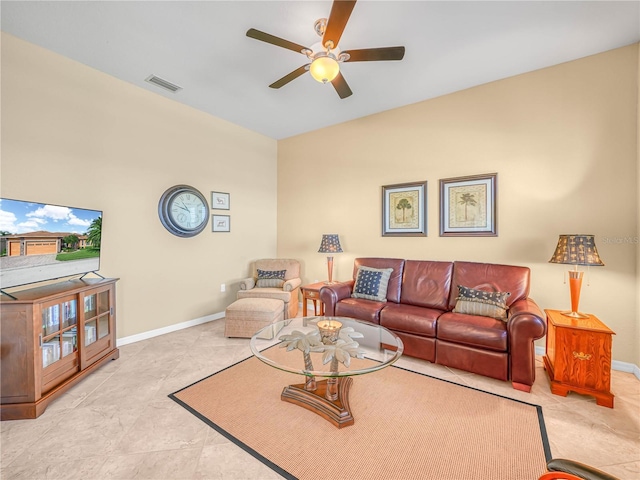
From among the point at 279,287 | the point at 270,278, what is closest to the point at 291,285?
the point at 279,287

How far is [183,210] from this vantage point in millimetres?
3766

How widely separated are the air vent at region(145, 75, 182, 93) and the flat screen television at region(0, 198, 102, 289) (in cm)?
162

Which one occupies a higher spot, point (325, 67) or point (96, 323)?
point (325, 67)

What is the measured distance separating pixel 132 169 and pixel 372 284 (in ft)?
10.5

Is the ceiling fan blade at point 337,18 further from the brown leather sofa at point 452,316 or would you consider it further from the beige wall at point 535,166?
the brown leather sofa at point 452,316

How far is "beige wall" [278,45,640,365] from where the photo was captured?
2.63 m

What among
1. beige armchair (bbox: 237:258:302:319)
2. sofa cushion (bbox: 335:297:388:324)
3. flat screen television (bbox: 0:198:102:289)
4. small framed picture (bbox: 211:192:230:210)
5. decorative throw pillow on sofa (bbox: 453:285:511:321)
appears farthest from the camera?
small framed picture (bbox: 211:192:230:210)

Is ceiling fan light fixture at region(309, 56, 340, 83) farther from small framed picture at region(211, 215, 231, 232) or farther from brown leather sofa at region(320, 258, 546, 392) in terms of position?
small framed picture at region(211, 215, 231, 232)

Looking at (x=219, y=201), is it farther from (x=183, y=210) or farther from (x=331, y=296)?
(x=331, y=296)

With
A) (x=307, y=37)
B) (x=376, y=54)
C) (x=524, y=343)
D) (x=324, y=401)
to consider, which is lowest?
(x=324, y=401)

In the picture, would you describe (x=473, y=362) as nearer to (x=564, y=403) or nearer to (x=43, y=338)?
(x=564, y=403)

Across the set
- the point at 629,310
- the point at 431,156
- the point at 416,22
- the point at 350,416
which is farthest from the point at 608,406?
the point at 416,22

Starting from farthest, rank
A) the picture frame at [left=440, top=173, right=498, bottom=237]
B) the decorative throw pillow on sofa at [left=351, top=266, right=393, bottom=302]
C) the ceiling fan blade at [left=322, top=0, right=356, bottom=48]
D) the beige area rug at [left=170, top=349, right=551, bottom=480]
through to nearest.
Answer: the decorative throw pillow on sofa at [left=351, top=266, right=393, bottom=302] < the picture frame at [left=440, top=173, right=498, bottom=237] < the ceiling fan blade at [left=322, top=0, right=356, bottom=48] < the beige area rug at [left=170, top=349, right=551, bottom=480]

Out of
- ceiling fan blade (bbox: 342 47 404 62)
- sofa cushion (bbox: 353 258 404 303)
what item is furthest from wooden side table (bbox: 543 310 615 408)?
ceiling fan blade (bbox: 342 47 404 62)
